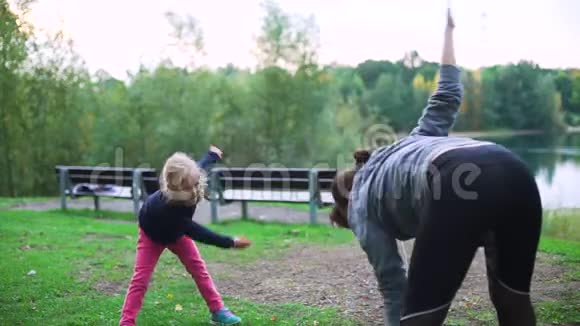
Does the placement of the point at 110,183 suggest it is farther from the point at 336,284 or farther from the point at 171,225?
the point at 171,225

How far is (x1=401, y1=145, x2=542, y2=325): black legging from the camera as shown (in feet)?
6.01

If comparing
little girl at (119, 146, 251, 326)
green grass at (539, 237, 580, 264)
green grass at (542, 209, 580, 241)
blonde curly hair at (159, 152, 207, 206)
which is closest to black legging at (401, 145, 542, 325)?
little girl at (119, 146, 251, 326)

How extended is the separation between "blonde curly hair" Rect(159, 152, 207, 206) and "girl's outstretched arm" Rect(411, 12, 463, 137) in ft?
4.66

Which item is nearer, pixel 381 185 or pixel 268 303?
pixel 381 185

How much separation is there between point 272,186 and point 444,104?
6436mm

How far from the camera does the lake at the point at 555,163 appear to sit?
5668mm

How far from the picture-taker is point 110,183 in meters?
9.74

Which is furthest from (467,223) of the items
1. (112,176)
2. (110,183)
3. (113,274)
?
(110,183)

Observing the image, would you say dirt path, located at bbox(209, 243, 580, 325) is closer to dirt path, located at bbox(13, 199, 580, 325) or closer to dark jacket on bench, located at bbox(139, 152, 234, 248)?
dirt path, located at bbox(13, 199, 580, 325)

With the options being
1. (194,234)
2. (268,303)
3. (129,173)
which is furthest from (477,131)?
(129,173)

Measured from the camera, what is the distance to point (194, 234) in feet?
10.9

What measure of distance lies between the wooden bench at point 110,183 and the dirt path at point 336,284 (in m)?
3.73

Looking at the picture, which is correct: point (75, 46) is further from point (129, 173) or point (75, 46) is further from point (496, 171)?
point (496, 171)

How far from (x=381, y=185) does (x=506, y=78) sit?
4.41 meters
